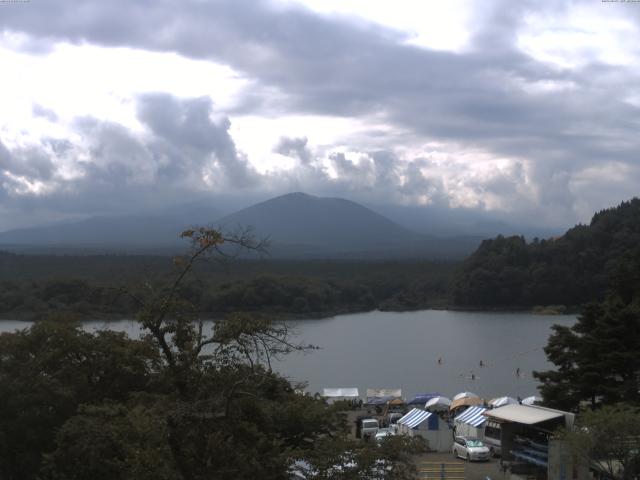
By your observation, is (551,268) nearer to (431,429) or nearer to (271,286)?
(271,286)

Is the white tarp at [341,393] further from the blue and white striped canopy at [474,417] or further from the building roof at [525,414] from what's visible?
the building roof at [525,414]

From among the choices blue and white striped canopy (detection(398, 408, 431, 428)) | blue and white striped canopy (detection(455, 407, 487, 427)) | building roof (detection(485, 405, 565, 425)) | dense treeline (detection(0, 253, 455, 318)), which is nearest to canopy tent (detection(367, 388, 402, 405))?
blue and white striped canopy (detection(398, 408, 431, 428))

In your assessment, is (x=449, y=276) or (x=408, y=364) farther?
(x=449, y=276)

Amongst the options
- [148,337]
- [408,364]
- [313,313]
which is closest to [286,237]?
[313,313]

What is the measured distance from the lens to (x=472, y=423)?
11.6 m

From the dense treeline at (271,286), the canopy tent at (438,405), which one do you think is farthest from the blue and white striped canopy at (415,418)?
the dense treeline at (271,286)

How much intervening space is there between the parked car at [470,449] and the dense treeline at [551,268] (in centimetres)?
3304

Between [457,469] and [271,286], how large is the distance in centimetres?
2986

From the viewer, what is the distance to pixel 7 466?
6902 mm

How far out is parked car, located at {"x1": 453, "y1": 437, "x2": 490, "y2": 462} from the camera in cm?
1023

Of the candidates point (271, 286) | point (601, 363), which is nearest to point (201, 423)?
point (601, 363)

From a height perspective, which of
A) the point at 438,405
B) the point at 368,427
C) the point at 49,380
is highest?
the point at 49,380

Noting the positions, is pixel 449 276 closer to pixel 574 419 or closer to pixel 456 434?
pixel 456 434

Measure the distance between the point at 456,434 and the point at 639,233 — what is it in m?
36.2
